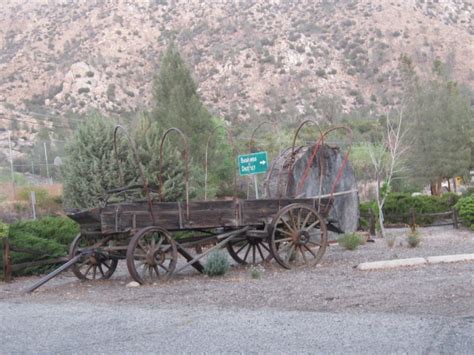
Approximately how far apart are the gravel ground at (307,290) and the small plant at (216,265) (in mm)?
154

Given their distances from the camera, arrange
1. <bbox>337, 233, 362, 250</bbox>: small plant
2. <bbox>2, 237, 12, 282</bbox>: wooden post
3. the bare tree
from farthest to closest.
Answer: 1. the bare tree
2. <bbox>337, 233, 362, 250</bbox>: small plant
3. <bbox>2, 237, 12, 282</bbox>: wooden post

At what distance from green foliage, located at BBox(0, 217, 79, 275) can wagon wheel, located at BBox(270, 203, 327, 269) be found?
4.98 meters

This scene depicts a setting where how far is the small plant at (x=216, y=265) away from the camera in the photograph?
11830 mm

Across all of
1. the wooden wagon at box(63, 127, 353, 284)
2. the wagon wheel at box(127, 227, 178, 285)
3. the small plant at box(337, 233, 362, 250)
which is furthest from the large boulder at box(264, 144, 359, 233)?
the wagon wheel at box(127, 227, 178, 285)

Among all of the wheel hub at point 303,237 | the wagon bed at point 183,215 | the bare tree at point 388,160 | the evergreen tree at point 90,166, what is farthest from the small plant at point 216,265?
the evergreen tree at point 90,166

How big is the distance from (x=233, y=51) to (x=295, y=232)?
61.5m

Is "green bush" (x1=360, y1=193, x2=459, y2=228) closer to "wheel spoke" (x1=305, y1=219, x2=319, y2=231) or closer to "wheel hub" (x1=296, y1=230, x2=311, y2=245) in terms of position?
"wheel spoke" (x1=305, y1=219, x2=319, y2=231)

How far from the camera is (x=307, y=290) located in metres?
9.55

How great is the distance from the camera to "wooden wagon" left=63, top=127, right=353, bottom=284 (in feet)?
36.3

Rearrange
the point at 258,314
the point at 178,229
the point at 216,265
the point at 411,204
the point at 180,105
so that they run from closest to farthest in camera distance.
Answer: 1. the point at 258,314
2. the point at 178,229
3. the point at 216,265
4. the point at 411,204
5. the point at 180,105

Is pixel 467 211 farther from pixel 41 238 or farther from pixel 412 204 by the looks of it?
pixel 41 238

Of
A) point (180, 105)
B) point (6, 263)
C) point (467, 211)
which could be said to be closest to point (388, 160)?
point (467, 211)

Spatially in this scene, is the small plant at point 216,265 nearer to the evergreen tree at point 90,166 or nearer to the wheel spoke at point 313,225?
the wheel spoke at point 313,225

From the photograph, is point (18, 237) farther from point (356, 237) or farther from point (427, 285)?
point (427, 285)
